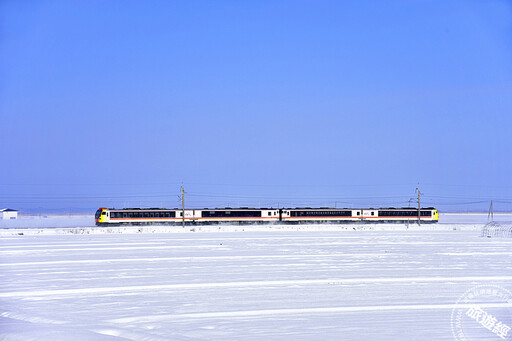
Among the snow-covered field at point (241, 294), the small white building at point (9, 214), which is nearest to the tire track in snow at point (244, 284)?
the snow-covered field at point (241, 294)

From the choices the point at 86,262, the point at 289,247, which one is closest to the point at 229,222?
the point at 289,247

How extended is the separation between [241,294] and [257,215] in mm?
64405

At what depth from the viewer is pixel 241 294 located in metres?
14.7

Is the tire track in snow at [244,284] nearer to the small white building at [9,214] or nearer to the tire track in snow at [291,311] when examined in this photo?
the tire track in snow at [291,311]

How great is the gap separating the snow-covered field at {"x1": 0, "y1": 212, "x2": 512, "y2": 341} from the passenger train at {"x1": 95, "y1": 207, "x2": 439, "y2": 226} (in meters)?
49.8

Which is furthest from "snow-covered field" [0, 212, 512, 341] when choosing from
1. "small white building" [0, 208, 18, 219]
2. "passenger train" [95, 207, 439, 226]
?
"small white building" [0, 208, 18, 219]

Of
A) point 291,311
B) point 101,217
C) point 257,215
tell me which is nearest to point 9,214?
point 101,217

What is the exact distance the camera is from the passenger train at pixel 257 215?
74.8 metres

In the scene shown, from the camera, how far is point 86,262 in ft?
76.2

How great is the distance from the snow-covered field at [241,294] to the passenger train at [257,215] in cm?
4982

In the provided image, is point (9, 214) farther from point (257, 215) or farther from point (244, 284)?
point (244, 284)

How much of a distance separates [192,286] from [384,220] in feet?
236

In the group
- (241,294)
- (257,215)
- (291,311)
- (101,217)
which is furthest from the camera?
(257,215)

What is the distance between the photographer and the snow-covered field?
10.7 m
